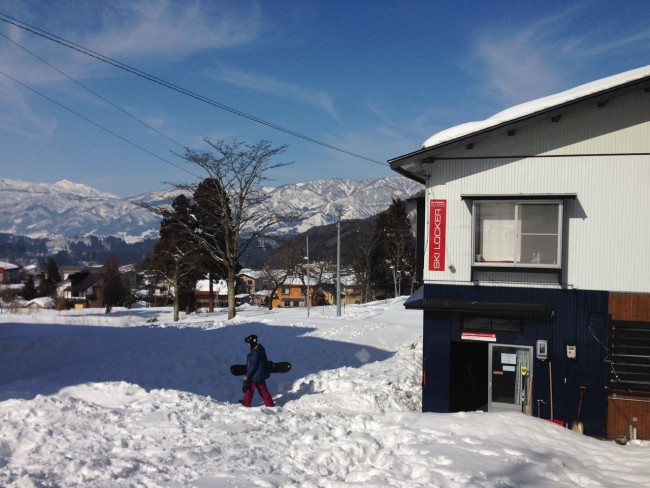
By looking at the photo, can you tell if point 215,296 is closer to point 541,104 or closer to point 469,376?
point 469,376

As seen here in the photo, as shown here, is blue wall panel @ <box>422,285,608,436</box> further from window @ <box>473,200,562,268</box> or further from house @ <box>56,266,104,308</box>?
house @ <box>56,266,104,308</box>

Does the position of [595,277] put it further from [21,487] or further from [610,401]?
[21,487]

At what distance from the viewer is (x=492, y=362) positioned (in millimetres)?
13531

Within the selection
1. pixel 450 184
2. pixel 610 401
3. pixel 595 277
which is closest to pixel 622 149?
pixel 595 277

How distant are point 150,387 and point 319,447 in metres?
5.92

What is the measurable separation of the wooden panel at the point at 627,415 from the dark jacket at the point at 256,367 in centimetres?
750

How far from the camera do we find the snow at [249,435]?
25.2 ft

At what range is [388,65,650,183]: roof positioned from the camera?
12.4 meters

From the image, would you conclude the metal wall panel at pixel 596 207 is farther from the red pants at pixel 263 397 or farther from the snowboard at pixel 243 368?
the red pants at pixel 263 397

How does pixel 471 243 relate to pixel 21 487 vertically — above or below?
above

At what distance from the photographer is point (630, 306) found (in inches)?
494

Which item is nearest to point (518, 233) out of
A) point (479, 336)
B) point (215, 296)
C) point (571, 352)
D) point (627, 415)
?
point (479, 336)

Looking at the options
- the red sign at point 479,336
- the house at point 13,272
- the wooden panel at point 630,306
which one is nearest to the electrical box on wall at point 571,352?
the wooden panel at point 630,306

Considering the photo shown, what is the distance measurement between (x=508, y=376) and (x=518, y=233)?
331cm
